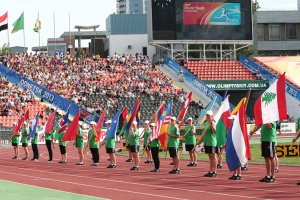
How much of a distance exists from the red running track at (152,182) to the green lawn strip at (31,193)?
454 millimetres

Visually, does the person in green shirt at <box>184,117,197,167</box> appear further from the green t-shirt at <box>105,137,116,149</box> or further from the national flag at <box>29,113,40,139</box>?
the national flag at <box>29,113,40,139</box>

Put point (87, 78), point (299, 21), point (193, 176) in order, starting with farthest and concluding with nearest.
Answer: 1. point (299, 21)
2. point (87, 78)
3. point (193, 176)

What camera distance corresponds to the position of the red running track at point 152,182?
46.0 feet

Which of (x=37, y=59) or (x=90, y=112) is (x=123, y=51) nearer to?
(x=37, y=59)

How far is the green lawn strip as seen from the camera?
13.9 m

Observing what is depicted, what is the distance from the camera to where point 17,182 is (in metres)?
17.7

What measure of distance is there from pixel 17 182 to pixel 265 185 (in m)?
6.46

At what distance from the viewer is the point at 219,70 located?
2135 inches

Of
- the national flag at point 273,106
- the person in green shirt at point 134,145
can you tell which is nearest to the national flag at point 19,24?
the person in green shirt at point 134,145

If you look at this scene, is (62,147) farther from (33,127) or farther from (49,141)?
(33,127)

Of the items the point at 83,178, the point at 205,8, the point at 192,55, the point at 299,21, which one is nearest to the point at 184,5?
the point at 205,8

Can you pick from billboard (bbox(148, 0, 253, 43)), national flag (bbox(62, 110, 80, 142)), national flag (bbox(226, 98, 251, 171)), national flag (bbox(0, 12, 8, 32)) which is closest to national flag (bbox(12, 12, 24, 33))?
national flag (bbox(0, 12, 8, 32))

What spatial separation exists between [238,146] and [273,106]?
1.40 meters

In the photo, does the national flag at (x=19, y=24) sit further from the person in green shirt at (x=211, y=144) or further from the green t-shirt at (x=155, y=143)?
the person in green shirt at (x=211, y=144)
